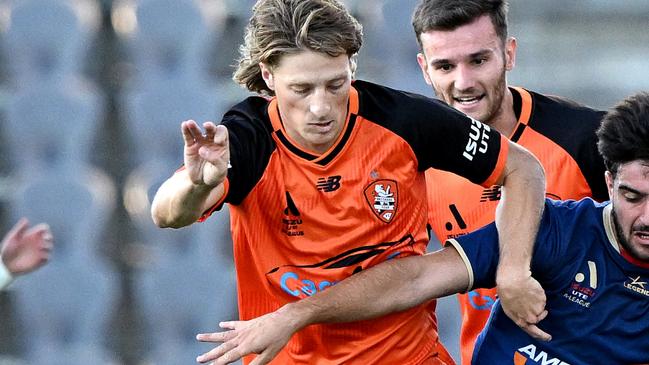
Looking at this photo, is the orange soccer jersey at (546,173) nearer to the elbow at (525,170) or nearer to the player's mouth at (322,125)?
the elbow at (525,170)

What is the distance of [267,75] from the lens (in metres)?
3.16

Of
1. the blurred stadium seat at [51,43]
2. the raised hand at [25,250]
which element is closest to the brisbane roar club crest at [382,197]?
the raised hand at [25,250]

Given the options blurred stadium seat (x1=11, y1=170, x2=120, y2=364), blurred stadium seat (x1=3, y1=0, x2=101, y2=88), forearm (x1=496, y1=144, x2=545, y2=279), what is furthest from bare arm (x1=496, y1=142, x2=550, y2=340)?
blurred stadium seat (x1=3, y1=0, x2=101, y2=88)

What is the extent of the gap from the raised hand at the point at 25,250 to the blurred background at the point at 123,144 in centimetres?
206

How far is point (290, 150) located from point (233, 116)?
18cm

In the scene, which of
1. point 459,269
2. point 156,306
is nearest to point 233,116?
point 459,269

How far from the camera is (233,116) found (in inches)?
122

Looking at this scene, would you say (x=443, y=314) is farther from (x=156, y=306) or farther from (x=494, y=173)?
(x=494, y=173)

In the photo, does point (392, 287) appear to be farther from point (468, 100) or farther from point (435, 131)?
point (468, 100)

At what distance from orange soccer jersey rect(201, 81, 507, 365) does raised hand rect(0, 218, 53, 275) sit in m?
0.66

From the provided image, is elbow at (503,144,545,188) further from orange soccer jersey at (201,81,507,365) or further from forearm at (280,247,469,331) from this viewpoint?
forearm at (280,247,469,331)

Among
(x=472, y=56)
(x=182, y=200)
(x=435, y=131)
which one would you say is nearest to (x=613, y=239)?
(x=435, y=131)

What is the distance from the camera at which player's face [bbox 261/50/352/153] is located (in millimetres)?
2975

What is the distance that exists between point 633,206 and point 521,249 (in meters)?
0.30
